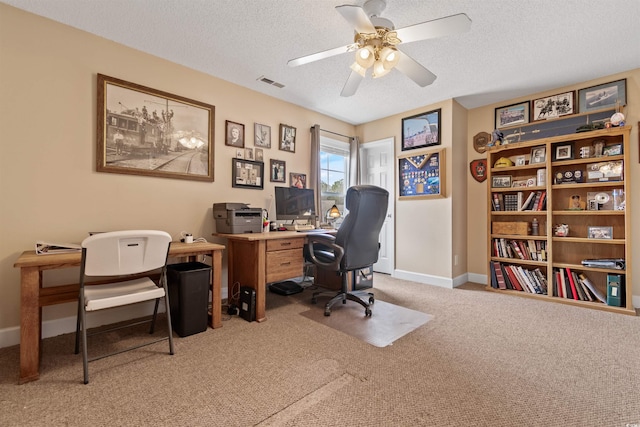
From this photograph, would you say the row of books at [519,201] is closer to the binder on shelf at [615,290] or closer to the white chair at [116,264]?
the binder on shelf at [615,290]

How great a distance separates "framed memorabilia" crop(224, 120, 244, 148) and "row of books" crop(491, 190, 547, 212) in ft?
11.0

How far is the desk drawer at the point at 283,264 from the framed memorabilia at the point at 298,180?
1294mm

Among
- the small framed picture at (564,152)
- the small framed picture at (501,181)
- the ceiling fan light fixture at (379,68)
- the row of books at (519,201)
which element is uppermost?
the ceiling fan light fixture at (379,68)

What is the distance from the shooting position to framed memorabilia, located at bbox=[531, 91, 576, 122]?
3.26 m

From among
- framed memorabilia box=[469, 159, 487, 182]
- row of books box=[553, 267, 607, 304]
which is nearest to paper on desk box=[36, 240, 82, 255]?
framed memorabilia box=[469, 159, 487, 182]

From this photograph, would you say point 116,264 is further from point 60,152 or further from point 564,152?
point 564,152

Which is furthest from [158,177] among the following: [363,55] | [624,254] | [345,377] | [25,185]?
[624,254]

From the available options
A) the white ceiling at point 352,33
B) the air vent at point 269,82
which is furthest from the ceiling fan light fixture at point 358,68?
the air vent at point 269,82

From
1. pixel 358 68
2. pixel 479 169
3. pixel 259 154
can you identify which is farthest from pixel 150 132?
pixel 479 169

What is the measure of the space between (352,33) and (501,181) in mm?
2726

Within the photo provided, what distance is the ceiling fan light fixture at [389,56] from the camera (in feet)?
6.46

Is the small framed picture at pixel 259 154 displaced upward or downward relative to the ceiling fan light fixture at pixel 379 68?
downward

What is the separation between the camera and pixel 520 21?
215 cm

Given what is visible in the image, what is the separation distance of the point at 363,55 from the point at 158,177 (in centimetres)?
215
